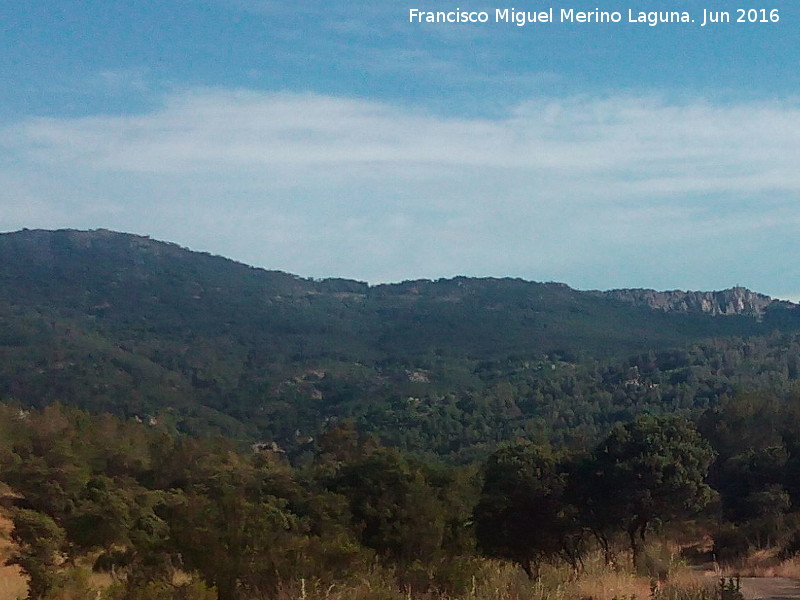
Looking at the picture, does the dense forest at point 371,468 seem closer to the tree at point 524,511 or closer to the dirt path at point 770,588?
the tree at point 524,511

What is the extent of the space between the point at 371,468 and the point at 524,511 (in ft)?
28.1

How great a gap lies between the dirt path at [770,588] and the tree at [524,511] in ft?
21.0

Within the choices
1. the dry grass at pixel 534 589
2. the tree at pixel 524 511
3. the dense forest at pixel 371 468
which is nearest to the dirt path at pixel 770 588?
the dry grass at pixel 534 589

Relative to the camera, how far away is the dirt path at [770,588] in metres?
9.00

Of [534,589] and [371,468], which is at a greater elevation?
[534,589]

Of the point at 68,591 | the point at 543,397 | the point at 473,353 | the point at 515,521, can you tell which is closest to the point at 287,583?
the point at 68,591

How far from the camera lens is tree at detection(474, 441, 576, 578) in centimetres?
1747

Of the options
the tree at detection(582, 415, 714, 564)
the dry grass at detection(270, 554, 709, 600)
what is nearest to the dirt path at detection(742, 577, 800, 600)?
the dry grass at detection(270, 554, 709, 600)

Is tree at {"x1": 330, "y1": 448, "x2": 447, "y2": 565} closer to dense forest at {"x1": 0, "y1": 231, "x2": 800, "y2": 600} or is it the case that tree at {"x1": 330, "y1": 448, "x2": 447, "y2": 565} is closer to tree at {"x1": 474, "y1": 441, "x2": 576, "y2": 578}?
dense forest at {"x1": 0, "y1": 231, "x2": 800, "y2": 600}

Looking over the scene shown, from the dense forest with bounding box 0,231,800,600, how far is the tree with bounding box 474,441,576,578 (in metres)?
0.04

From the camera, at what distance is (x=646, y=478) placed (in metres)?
16.7

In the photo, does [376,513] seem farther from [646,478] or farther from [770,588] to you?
[770,588]

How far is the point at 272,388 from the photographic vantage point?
155125 millimetres

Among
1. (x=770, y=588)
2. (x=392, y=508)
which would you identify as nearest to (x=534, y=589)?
(x=770, y=588)
